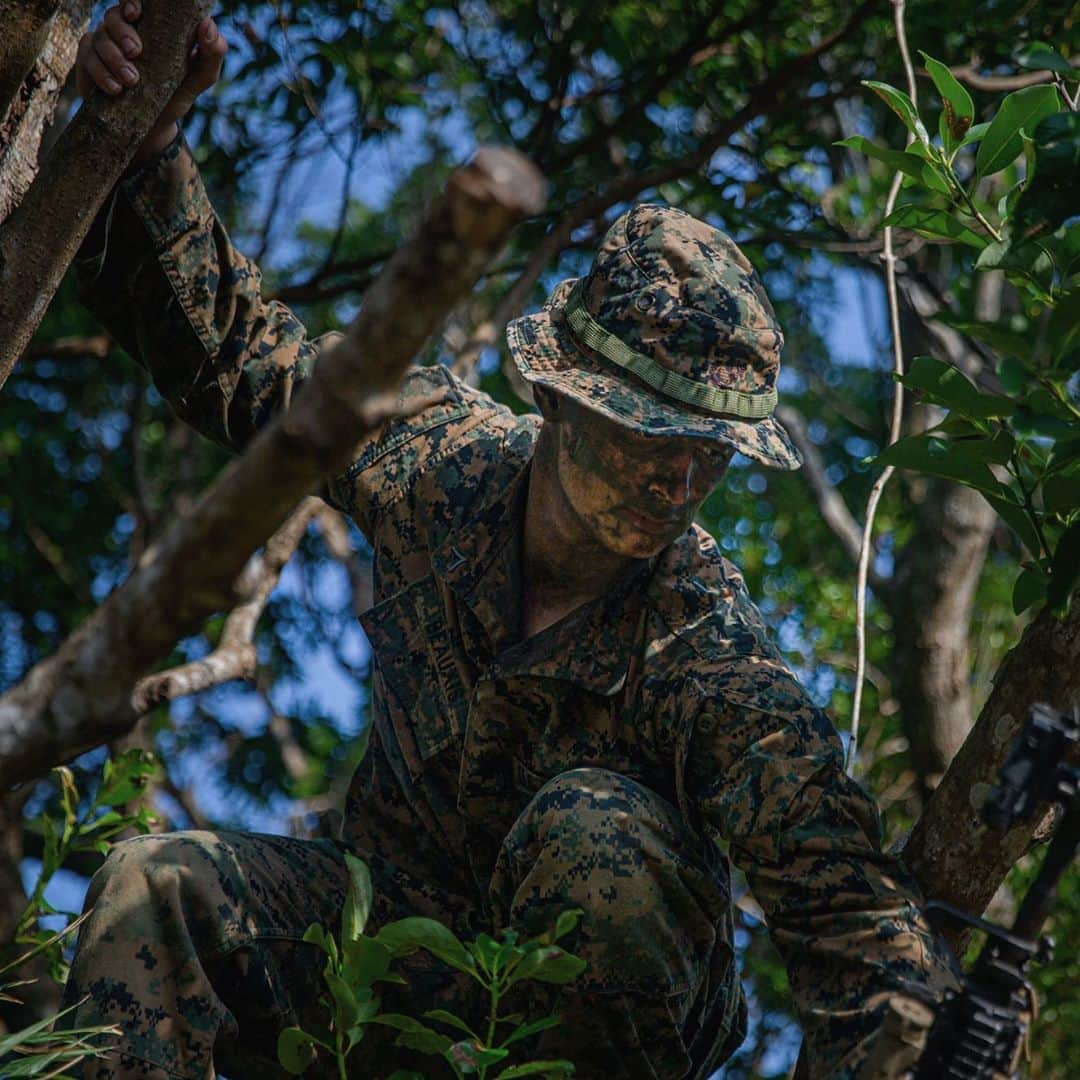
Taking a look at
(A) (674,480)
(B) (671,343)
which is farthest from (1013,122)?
(A) (674,480)

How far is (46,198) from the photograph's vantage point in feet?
8.33

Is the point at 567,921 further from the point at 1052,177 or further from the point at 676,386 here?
the point at 1052,177

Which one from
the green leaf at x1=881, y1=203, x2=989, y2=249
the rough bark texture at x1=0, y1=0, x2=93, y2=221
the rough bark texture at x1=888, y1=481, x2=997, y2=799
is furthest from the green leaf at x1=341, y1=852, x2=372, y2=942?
the rough bark texture at x1=888, y1=481, x2=997, y2=799

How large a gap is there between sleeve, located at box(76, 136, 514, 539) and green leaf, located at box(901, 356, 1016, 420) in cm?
87

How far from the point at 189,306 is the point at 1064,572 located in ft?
5.22

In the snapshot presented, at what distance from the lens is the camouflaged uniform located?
258cm

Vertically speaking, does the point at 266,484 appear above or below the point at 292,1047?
above

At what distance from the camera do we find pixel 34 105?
2719 millimetres

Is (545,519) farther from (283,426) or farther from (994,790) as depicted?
(283,426)

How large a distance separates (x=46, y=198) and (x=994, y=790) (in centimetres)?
157

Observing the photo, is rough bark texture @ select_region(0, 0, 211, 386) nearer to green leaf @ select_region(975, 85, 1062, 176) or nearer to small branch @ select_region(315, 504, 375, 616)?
green leaf @ select_region(975, 85, 1062, 176)

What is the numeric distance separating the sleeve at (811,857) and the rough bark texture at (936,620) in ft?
11.9

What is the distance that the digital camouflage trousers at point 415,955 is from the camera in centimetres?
258

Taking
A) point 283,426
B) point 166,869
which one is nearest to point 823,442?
point 166,869
